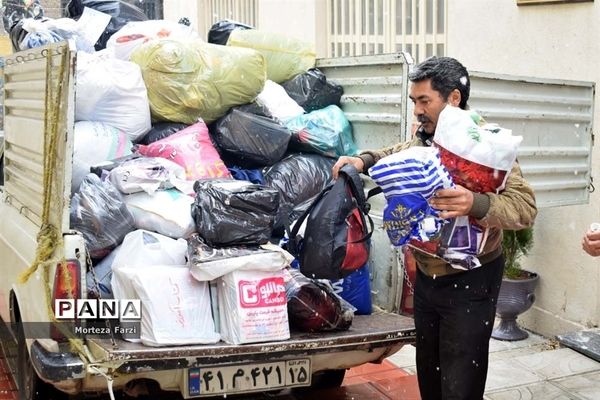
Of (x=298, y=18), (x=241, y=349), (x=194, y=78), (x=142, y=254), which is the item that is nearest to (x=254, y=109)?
(x=194, y=78)

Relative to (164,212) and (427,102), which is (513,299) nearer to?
(427,102)

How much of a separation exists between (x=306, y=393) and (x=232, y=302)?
1.63m

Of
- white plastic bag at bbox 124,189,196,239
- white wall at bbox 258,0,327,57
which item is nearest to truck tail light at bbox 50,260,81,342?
white plastic bag at bbox 124,189,196,239

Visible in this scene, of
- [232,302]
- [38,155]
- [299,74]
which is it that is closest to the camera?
[232,302]

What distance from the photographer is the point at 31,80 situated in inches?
145

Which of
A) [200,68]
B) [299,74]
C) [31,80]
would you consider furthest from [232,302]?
[299,74]

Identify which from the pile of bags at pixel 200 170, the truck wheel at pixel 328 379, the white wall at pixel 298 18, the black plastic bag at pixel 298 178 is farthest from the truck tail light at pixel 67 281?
the white wall at pixel 298 18

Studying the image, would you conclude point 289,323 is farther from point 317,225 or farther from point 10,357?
point 10,357

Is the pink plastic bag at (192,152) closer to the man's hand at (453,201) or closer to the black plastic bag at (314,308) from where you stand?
the black plastic bag at (314,308)

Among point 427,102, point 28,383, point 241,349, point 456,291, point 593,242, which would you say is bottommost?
point 28,383

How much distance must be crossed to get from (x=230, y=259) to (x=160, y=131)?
1.85m

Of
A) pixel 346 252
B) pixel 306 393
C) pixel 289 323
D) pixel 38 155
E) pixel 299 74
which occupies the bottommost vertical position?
pixel 306 393

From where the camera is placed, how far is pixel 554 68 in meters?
5.41

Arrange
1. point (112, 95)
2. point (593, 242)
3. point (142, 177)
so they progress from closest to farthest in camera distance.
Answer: point (593, 242)
point (142, 177)
point (112, 95)
